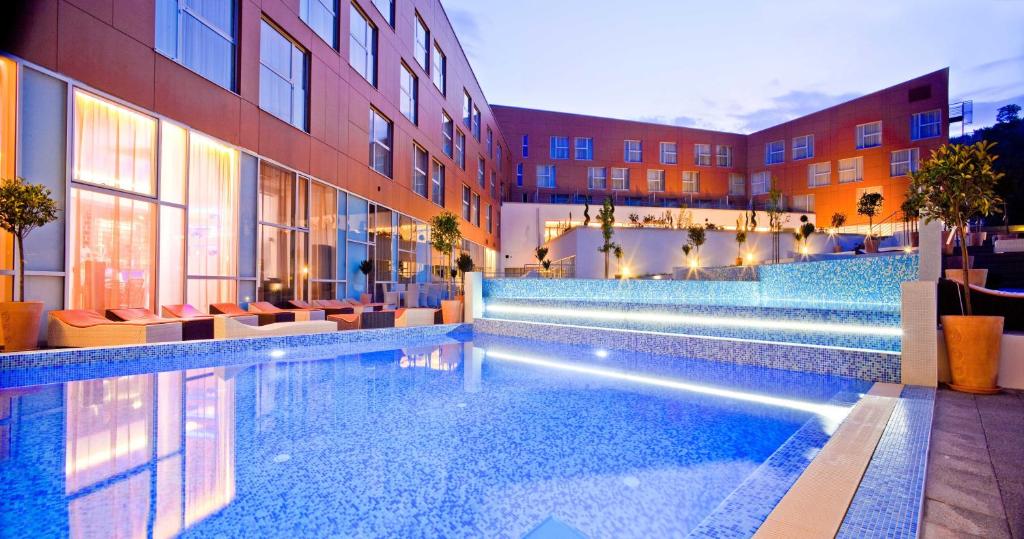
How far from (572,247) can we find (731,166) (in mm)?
17960

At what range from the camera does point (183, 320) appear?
678 cm

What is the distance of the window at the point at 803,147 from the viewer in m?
27.4

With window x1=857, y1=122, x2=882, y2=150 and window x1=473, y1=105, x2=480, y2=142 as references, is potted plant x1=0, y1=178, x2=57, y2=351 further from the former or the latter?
window x1=857, y1=122, x2=882, y2=150

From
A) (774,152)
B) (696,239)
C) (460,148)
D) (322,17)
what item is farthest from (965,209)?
(774,152)

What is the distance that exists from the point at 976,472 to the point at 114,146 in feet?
32.2

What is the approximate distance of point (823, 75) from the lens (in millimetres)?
87688

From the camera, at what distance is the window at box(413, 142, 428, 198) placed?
53.1 feet

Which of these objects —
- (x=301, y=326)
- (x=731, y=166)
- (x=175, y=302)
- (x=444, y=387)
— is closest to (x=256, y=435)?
(x=444, y=387)

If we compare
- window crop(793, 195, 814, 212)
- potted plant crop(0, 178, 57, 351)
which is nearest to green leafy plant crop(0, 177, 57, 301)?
potted plant crop(0, 178, 57, 351)

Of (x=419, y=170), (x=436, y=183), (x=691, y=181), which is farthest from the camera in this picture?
(x=691, y=181)

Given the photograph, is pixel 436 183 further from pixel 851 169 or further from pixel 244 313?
pixel 851 169

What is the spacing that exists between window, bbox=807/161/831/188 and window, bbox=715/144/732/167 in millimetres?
4885

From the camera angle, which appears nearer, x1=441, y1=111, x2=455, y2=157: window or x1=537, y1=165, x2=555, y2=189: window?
x1=441, y1=111, x2=455, y2=157: window

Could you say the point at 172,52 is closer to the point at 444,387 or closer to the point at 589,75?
the point at 444,387
